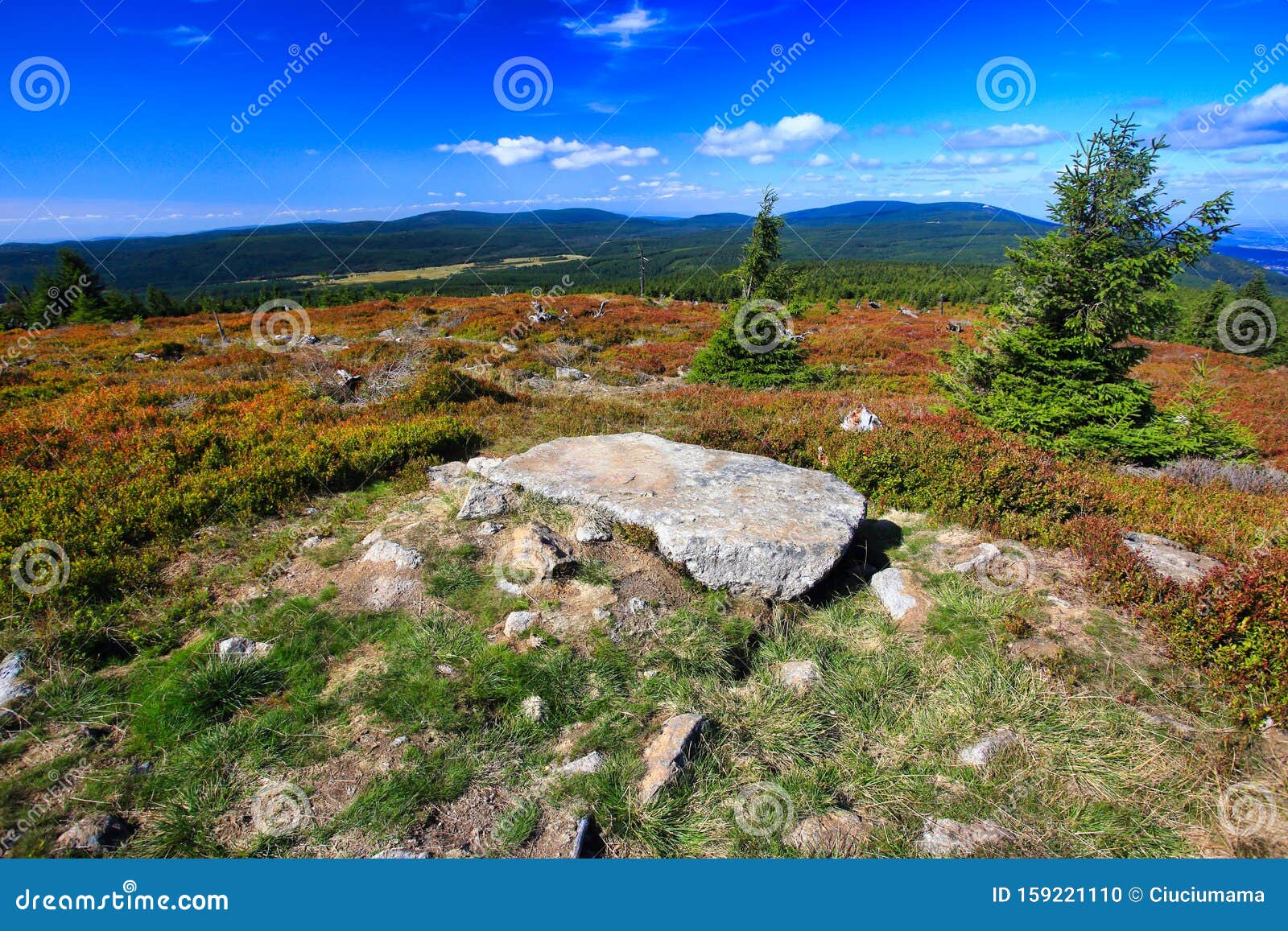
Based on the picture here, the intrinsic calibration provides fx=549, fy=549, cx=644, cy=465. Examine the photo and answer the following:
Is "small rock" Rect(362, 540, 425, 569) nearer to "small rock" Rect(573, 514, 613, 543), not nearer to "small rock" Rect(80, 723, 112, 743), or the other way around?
"small rock" Rect(573, 514, 613, 543)

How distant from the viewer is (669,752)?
408cm

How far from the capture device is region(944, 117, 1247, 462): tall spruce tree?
997 cm

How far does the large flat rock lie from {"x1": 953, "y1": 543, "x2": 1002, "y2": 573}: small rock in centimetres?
128

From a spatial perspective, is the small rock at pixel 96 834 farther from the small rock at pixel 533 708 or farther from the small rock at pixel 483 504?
the small rock at pixel 483 504

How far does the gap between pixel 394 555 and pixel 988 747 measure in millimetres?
6017

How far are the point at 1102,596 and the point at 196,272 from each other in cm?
25346

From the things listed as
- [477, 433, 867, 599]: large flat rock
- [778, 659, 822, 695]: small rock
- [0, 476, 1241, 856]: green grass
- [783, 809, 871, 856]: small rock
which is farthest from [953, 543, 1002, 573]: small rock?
[783, 809, 871, 856]: small rock

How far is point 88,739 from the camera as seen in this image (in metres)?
4.12

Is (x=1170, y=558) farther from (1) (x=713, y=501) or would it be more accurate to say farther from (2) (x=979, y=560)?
(1) (x=713, y=501)

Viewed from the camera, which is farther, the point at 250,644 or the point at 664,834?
the point at 250,644

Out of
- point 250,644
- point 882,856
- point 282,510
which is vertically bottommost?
point 882,856

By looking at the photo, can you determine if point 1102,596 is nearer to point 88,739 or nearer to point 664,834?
point 664,834

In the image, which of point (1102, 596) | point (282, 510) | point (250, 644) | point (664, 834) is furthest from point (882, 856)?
point (282, 510)

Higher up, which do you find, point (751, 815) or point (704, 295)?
point (704, 295)
